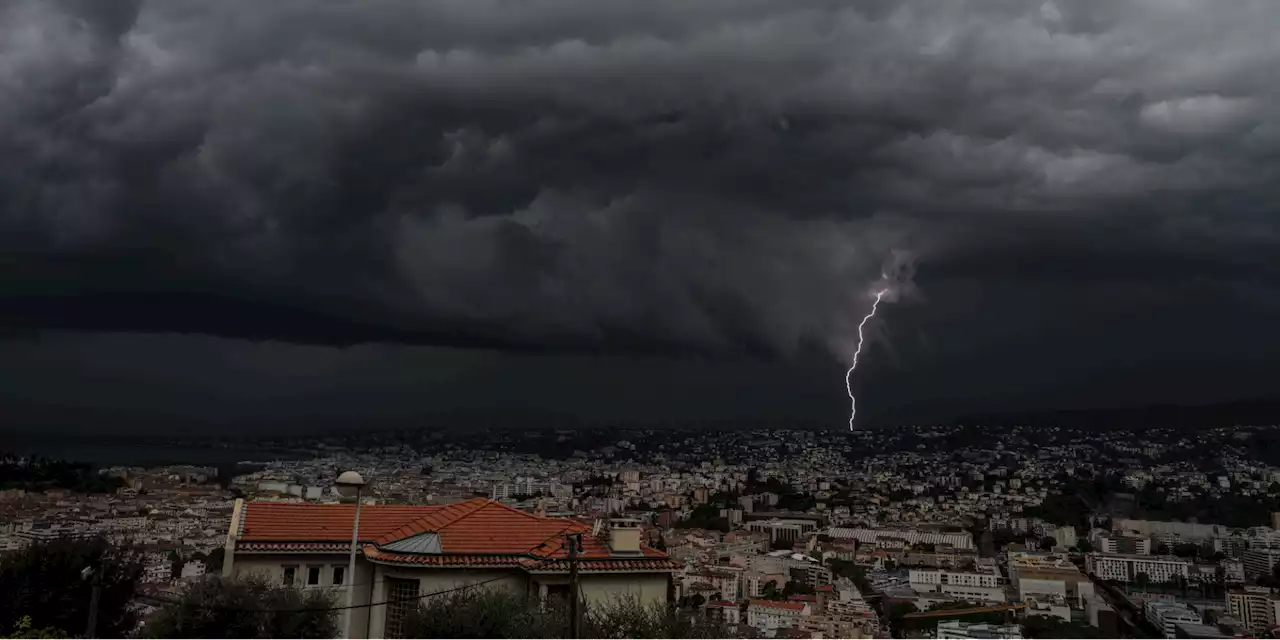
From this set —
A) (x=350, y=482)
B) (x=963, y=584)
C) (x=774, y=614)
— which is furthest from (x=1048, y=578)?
(x=350, y=482)

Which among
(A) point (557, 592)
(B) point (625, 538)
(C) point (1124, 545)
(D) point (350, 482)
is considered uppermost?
(D) point (350, 482)

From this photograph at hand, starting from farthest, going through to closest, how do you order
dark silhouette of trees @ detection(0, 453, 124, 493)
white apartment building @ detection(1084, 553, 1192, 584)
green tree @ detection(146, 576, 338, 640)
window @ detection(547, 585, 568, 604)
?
1. white apartment building @ detection(1084, 553, 1192, 584)
2. dark silhouette of trees @ detection(0, 453, 124, 493)
3. window @ detection(547, 585, 568, 604)
4. green tree @ detection(146, 576, 338, 640)

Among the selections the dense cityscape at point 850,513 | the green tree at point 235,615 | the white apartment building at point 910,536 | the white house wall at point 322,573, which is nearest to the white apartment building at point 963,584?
the dense cityscape at point 850,513

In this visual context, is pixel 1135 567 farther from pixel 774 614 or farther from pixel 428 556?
pixel 428 556

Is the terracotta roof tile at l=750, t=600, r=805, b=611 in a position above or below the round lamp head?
below

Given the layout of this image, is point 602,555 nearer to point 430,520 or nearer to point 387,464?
point 430,520

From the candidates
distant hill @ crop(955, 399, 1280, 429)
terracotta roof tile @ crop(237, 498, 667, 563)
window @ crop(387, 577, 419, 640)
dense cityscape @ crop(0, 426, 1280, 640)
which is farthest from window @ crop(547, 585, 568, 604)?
distant hill @ crop(955, 399, 1280, 429)

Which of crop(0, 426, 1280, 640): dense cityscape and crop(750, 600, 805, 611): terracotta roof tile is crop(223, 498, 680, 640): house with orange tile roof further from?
crop(750, 600, 805, 611): terracotta roof tile

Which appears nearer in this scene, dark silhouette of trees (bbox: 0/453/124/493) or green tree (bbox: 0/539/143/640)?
green tree (bbox: 0/539/143/640)
